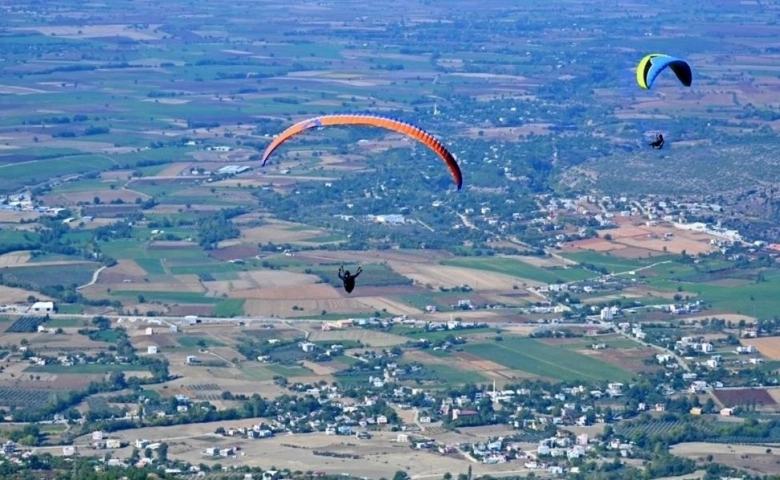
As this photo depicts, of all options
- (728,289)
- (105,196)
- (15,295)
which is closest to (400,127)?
(15,295)

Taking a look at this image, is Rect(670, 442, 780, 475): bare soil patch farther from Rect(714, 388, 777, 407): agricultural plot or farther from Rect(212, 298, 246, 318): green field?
Rect(212, 298, 246, 318): green field

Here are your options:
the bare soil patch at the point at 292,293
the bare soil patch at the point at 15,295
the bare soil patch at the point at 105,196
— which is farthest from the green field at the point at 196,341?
the bare soil patch at the point at 105,196

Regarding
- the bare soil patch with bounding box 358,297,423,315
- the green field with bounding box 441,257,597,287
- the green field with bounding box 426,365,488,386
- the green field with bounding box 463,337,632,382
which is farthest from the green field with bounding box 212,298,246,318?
the green field with bounding box 441,257,597,287

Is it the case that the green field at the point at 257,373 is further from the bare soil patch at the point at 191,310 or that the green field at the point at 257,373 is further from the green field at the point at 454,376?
the bare soil patch at the point at 191,310

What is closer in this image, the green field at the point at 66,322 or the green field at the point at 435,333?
the green field at the point at 435,333

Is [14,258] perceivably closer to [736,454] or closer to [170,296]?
[170,296]

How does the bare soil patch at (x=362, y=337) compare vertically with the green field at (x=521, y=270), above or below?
below

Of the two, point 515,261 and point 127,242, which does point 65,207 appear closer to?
point 127,242

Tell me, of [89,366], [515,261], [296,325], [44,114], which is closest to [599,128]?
[44,114]
